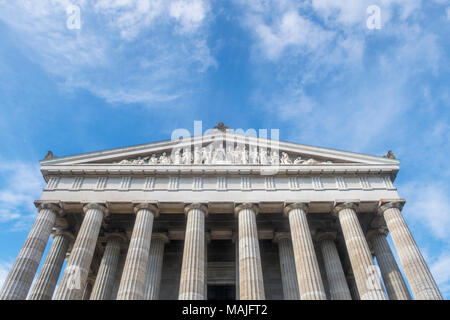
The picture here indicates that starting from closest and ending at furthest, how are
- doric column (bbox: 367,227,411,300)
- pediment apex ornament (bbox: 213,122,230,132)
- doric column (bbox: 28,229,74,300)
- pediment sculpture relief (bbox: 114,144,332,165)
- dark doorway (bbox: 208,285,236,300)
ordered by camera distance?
doric column (bbox: 28,229,74,300)
doric column (bbox: 367,227,411,300)
pediment sculpture relief (bbox: 114,144,332,165)
dark doorway (bbox: 208,285,236,300)
pediment apex ornament (bbox: 213,122,230,132)

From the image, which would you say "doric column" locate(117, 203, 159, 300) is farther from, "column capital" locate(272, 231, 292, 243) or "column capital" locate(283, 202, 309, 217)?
"column capital" locate(272, 231, 292, 243)

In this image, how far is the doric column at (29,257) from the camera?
67.1 ft

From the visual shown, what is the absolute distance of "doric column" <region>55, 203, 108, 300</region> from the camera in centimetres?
2041

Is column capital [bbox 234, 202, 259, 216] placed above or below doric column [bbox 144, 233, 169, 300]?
above

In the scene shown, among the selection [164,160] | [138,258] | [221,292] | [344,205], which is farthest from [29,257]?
[344,205]

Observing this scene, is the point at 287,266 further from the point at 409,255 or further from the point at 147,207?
the point at 147,207

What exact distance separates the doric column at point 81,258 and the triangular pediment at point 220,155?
417 cm

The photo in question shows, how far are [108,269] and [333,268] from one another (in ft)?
53.9

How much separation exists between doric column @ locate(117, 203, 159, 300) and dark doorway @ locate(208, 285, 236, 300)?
7.33m

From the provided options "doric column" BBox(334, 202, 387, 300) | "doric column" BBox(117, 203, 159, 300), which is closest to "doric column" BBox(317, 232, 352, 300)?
"doric column" BBox(334, 202, 387, 300)

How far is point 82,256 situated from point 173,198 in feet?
22.6

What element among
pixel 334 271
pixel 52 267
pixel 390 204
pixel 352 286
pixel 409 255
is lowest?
pixel 409 255

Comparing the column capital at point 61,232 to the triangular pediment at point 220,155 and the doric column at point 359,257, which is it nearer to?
the triangular pediment at point 220,155

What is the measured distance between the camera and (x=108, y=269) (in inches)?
1042
